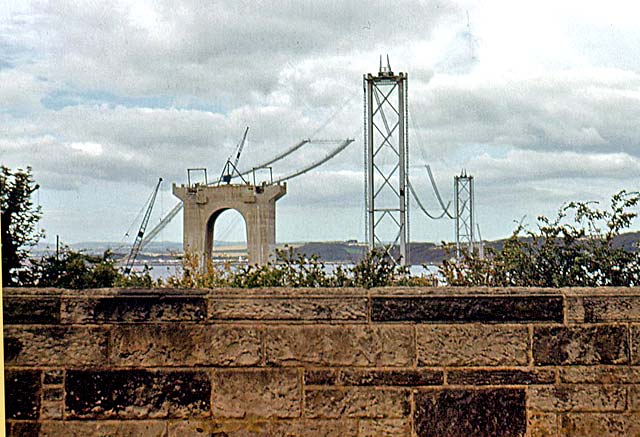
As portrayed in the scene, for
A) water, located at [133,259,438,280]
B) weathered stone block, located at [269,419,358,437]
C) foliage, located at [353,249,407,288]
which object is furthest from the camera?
water, located at [133,259,438,280]

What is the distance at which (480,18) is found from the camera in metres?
5.85

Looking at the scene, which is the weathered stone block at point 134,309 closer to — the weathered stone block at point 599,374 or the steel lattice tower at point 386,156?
the weathered stone block at point 599,374

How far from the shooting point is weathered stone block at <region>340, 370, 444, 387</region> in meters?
2.70

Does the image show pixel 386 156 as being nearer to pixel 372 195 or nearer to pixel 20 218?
pixel 372 195

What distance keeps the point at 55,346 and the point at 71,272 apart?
415cm

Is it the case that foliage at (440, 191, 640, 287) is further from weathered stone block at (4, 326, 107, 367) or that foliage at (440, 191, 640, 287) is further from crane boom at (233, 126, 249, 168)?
crane boom at (233, 126, 249, 168)

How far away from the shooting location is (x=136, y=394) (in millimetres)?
2707

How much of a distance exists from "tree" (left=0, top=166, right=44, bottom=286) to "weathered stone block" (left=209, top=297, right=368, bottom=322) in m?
4.19

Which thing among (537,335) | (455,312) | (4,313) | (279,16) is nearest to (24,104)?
(4,313)

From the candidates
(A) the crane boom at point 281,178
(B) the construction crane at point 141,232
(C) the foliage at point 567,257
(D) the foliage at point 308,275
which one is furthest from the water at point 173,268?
(A) the crane boom at point 281,178

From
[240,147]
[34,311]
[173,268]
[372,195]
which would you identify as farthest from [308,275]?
[240,147]

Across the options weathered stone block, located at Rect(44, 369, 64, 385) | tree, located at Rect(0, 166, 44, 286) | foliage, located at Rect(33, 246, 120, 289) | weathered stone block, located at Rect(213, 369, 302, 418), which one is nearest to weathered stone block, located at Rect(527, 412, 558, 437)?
weathered stone block, located at Rect(213, 369, 302, 418)

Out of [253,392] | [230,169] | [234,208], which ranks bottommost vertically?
[253,392]

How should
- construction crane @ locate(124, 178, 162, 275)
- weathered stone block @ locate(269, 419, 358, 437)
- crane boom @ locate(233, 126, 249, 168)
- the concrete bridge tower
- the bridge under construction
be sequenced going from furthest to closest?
1. crane boom @ locate(233, 126, 249, 168)
2. the concrete bridge tower
3. the bridge under construction
4. construction crane @ locate(124, 178, 162, 275)
5. weathered stone block @ locate(269, 419, 358, 437)
